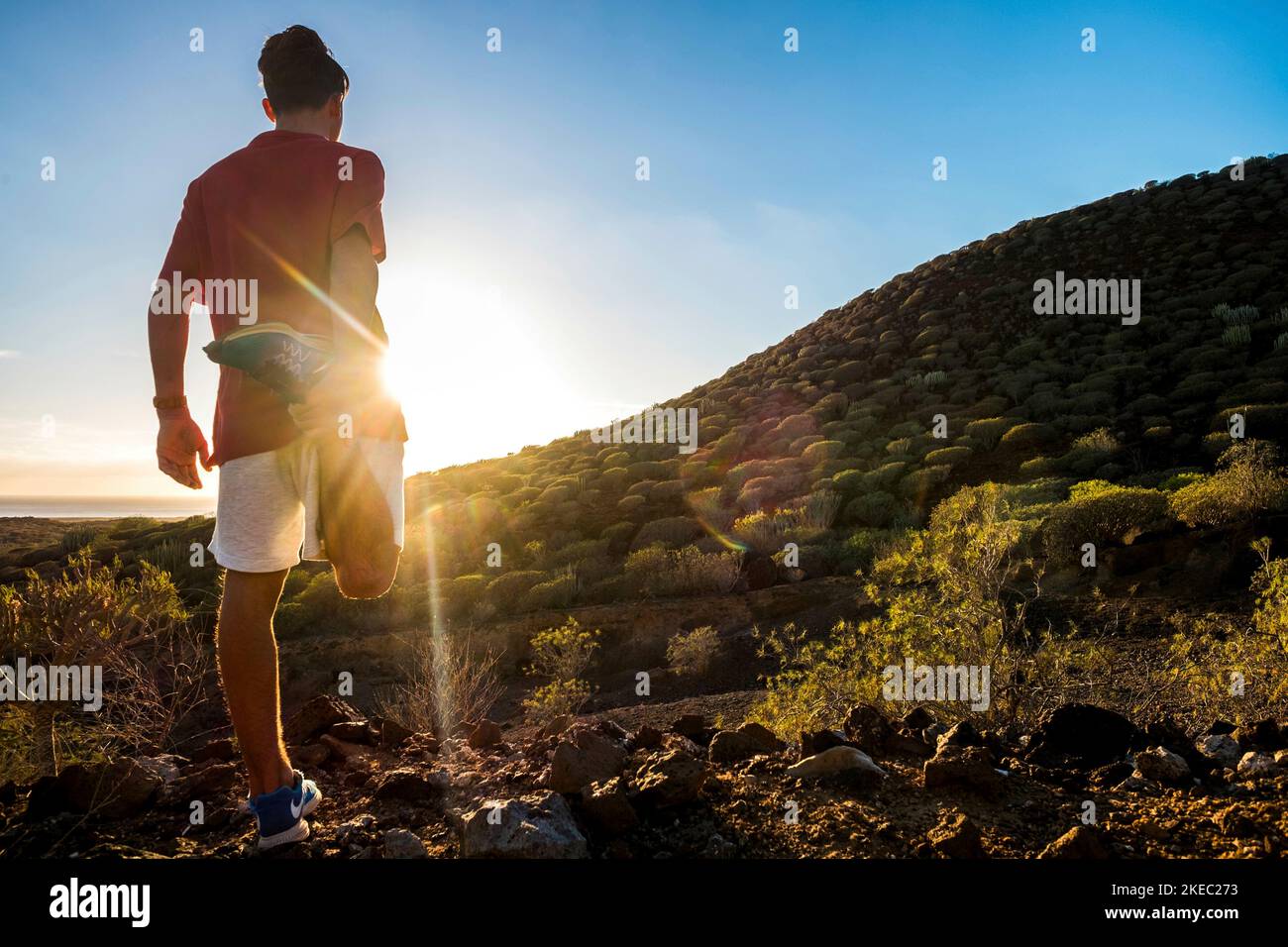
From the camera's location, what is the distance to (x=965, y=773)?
272cm

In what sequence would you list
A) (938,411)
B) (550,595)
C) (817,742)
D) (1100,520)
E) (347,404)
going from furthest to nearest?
(938,411), (550,595), (1100,520), (817,742), (347,404)

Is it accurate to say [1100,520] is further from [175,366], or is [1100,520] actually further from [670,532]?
[175,366]

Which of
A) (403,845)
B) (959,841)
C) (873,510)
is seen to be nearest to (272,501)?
(403,845)

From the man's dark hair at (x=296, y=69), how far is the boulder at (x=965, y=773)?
3079 millimetres

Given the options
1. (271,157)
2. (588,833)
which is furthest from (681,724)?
(271,157)

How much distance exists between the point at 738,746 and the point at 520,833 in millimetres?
1283

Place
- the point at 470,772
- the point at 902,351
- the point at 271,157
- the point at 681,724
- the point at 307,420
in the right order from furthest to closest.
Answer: the point at 902,351
the point at 681,724
the point at 470,772
the point at 271,157
the point at 307,420

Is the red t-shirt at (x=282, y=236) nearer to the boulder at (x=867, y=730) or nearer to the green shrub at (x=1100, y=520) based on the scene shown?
the boulder at (x=867, y=730)

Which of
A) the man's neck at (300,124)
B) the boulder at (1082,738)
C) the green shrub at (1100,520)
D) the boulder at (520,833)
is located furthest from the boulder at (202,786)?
the green shrub at (1100,520)

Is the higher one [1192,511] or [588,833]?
[1192,511]

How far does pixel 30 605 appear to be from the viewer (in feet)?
14.1

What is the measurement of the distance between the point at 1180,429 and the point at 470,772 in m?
17.0

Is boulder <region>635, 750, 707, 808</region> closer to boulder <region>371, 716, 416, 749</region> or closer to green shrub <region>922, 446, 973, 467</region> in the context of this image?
boulder <region>371, 716, 416, 749</region>

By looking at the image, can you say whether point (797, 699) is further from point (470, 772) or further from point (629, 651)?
point (629, 651)
